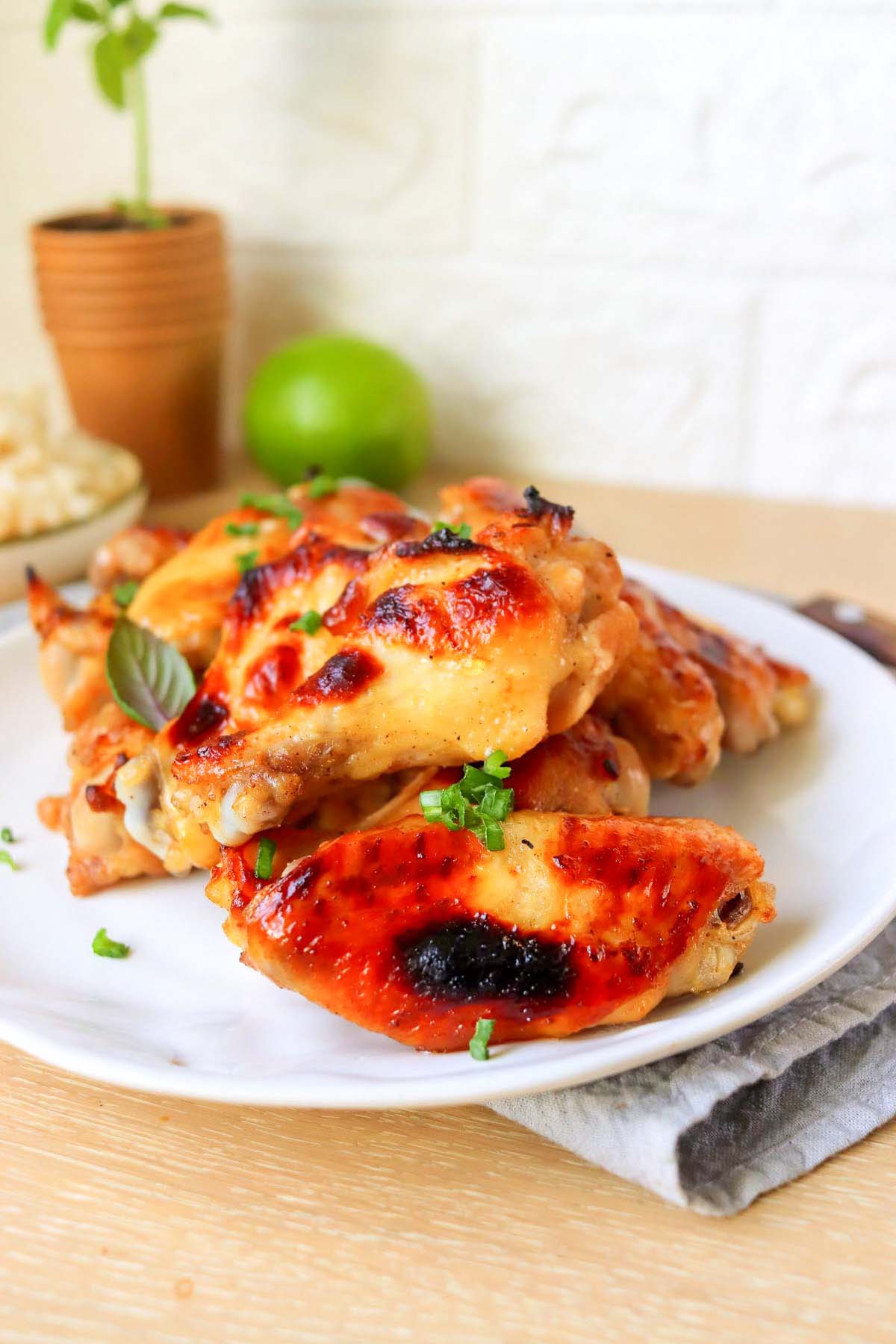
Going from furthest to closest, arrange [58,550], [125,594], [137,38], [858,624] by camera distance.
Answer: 1. [137,38]
2. [58,550]
3. [858,624]
4. [125,594]

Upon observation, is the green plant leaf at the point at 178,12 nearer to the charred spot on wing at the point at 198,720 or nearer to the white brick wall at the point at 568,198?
the white brick wall at the point at 568,198

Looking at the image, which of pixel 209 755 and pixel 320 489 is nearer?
pixel 209 755

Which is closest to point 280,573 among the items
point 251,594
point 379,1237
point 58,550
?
point 251,594

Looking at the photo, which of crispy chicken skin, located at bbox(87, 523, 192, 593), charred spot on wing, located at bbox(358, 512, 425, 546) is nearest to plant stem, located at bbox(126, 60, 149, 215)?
crispy chicken skin, located at bbox(87, 523, 192, 593)

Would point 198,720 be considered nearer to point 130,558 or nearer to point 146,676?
point 146,676

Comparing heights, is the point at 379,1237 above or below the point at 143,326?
below

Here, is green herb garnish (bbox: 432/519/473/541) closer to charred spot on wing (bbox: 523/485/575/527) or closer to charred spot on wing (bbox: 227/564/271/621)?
charred spot on wing (bbox: 523/485/575/527)

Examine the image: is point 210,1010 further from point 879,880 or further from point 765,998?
point 879,880

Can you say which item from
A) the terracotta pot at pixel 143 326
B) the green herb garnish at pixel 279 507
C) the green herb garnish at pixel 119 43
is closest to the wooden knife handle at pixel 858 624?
the green herb garnish at pixel 279 507
